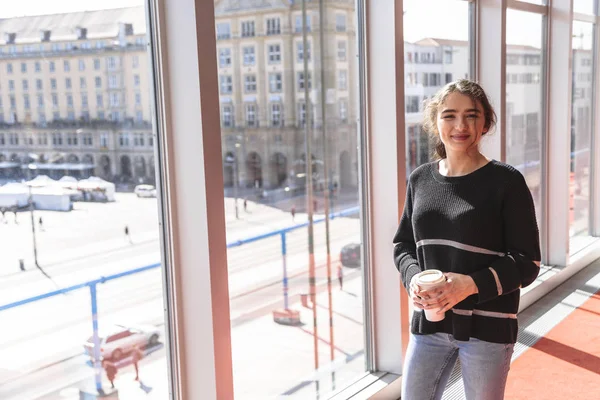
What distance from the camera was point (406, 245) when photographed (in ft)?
6.43

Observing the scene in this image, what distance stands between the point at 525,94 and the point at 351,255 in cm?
236

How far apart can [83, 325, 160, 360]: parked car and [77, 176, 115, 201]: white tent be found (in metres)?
0.39

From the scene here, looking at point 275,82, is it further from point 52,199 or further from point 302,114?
point 52,199

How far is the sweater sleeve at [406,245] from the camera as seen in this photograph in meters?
1.88

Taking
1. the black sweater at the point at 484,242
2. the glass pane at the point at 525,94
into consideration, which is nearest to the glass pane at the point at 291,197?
the black sweater at the point at 484,242

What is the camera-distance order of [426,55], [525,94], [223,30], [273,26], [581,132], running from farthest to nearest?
[581,132]
[525,94]
[426,55]
[273,26]
[223,30]

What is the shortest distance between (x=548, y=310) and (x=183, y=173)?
10.1 ft

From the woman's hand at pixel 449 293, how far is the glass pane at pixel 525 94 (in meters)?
3.06

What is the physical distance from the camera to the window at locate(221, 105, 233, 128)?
2.35 meters

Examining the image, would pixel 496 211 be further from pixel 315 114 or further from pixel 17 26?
pixel 315 114

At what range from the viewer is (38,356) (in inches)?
72.2

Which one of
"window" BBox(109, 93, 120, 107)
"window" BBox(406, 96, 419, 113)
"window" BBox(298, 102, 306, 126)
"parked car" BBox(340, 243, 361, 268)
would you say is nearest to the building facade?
"window" BBox(109, 93, 120, 107)

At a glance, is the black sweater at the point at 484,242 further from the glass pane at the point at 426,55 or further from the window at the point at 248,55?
the glass pane at the point at 426,55

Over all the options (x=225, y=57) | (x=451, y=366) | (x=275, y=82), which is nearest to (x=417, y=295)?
(x=451, y=366)
